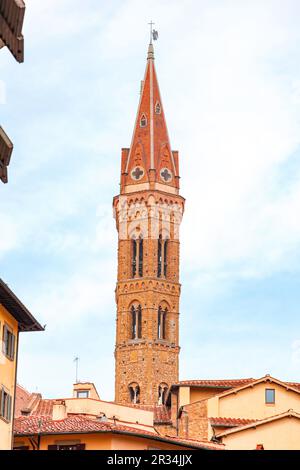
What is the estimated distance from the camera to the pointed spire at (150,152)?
112250 millimetres

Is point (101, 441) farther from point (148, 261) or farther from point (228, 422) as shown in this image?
point (148, 261)

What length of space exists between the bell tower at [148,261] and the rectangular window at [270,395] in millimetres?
42831

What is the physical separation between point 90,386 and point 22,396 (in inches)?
172

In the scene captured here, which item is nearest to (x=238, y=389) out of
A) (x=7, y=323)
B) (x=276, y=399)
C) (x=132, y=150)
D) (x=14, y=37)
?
(x=276, y=399)

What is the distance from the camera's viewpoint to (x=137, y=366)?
105 meters

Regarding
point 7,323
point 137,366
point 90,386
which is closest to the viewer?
point 7,323

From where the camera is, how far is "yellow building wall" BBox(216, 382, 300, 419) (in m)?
58.6

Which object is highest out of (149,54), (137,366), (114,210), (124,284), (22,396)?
(149,54)

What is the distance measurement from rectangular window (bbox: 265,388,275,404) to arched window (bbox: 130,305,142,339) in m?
47.7

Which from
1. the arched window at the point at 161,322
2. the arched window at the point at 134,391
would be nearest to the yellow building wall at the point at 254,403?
the arched window at the point at 134,391

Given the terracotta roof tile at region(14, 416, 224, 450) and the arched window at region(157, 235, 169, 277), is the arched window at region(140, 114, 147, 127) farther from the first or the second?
the terracotta roof tile at region(14, 416, 224, 450)

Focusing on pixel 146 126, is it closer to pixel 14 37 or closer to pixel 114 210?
pixel 114 210

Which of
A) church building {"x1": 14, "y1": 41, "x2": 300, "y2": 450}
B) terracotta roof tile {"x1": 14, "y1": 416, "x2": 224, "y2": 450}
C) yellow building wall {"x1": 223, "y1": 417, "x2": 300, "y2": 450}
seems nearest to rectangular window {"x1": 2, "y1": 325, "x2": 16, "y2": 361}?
terracotta roof tile {"x1": 14, "y1": 416, "x2": 224, "y2": 450}

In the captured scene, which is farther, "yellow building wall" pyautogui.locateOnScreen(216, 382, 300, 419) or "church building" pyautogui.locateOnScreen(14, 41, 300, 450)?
"church building" pyautogui.locateOnScreen(14, 41, 300, 450)
